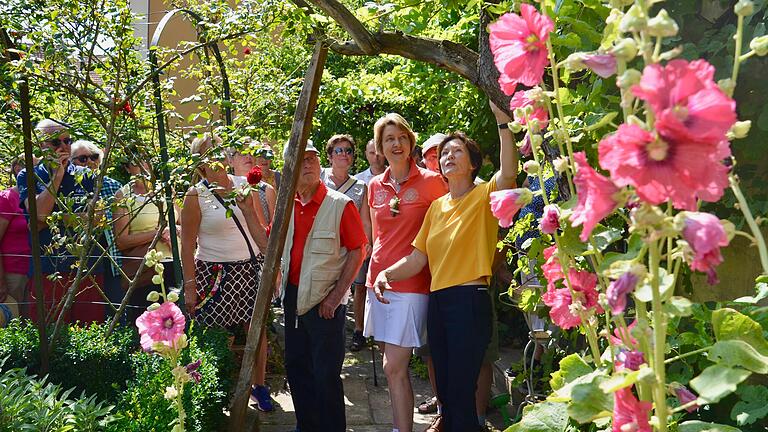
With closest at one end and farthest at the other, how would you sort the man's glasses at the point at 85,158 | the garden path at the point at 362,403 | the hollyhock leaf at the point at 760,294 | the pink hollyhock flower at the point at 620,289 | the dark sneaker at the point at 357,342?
the pink hollyhock flower at the point at 620,289
the hollyhock leaf at the point at 760,294
the garden path at the point at 362,403
the man's glasses at the point at 85,158
the dark sneaker at the point at 357,342

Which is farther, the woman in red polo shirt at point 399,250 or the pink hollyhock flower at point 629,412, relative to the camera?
the woman in red polo shirt at point 399,250

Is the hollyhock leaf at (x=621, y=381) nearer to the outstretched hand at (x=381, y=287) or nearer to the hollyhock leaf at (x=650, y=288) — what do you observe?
the hollyhock leaf at (x=650, y=288)

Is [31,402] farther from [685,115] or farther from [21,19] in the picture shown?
[685,115]

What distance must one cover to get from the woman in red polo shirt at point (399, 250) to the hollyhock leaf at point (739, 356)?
345 centimetres

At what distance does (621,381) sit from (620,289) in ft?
0.55

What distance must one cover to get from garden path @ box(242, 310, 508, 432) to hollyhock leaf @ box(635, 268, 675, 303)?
14.1ft

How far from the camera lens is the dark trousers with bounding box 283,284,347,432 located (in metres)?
4.84

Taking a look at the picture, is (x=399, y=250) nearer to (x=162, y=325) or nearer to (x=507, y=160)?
(x=507, y=160)

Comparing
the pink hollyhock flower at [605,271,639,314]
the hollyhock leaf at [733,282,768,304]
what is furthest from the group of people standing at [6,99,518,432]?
the pink hollyhock flower at [605,271,639,314]

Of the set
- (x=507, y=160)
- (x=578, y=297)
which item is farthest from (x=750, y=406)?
(x=507, y=160)

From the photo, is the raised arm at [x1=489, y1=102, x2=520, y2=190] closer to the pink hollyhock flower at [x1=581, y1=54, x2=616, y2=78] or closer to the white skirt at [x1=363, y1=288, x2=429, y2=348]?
the white skirt at [x1=363, y1=288, x2=429, y2=348]

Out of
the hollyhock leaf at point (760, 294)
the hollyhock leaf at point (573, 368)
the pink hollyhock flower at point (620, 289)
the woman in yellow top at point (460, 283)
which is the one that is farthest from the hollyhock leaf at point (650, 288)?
the woman in yellow top at point (460, 283)

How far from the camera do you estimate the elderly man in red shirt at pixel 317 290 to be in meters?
4.83

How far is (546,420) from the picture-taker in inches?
73.2
